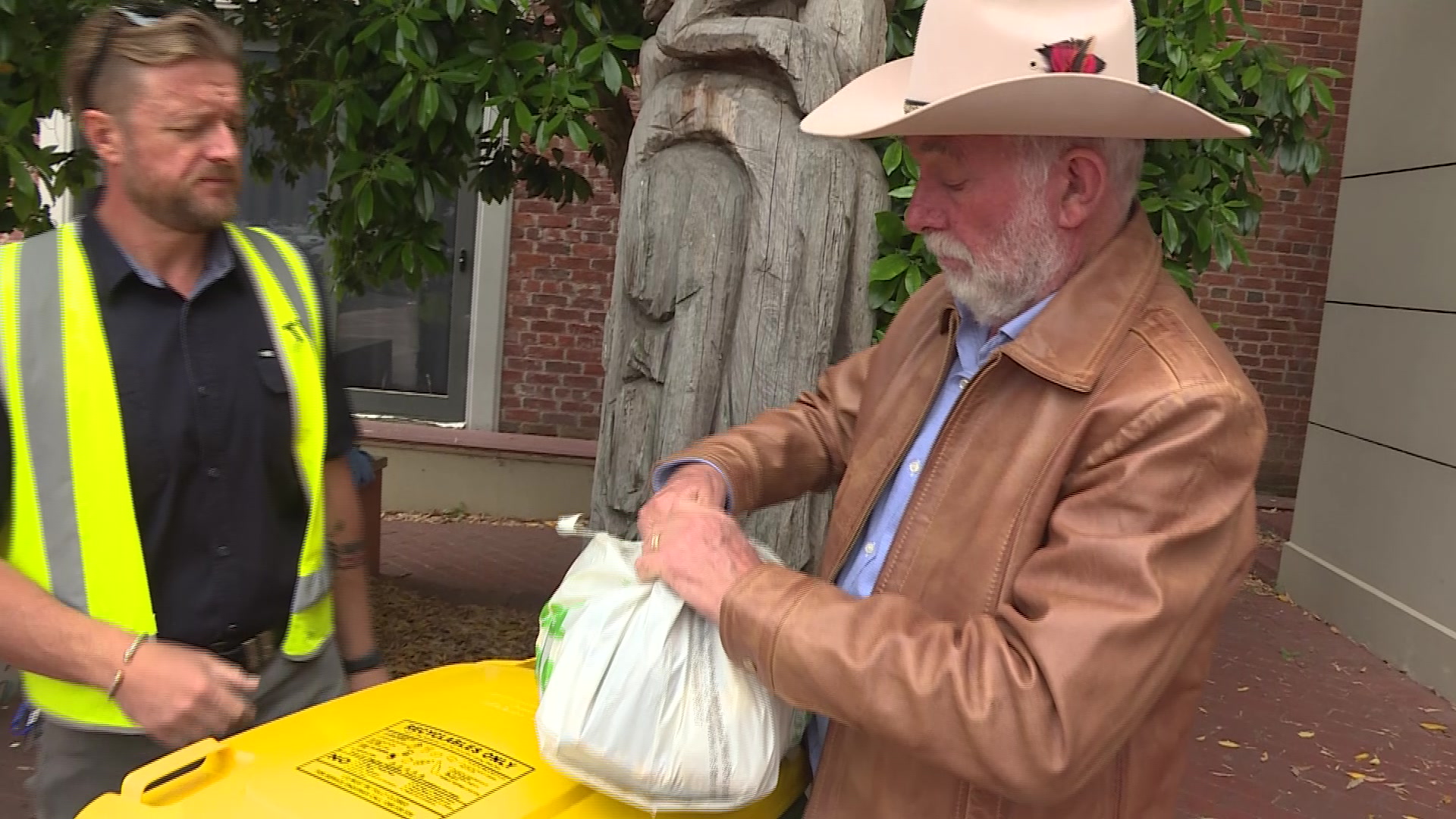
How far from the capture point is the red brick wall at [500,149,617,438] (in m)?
8.97

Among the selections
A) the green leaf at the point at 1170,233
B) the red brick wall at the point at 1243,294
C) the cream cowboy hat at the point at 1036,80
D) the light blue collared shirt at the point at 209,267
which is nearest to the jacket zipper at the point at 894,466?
the cream cowboy hat at the point at 1036,80

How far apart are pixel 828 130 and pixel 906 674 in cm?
96

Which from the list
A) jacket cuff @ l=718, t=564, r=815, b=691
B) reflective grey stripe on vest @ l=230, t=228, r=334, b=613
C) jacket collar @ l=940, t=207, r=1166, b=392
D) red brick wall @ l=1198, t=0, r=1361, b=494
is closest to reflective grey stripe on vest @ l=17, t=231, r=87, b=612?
reflective grey stripe on vest @ l=230, t=228, r=334, b=613

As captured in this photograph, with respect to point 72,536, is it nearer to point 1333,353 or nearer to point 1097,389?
point 1097,389

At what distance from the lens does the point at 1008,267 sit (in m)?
1.66

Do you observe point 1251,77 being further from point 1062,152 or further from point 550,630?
point 550,630

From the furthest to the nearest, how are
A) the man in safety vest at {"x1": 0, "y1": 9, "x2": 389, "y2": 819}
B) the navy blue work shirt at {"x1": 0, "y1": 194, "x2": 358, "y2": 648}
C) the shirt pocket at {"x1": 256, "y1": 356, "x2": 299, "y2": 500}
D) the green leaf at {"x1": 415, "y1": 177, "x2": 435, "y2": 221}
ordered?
the green leaf at {"x1": 415, "y1": 177, "x2": 435, "y2": 221}, the shirt pocket at {"x1": 256, "y1": 356, "x2": 299, "y2": 500}, the navy blue work shirt at {"x1": 0, "y1": 194, "x2": 358, "y2": 648}, the man in safety vest at {"x1": 0, "y1": 9, "x2": 389, "y2": 819}

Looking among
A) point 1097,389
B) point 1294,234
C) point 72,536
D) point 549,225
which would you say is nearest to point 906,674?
point 1097,389

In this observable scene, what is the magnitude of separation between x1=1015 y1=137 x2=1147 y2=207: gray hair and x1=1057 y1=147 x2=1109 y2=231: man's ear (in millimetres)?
13

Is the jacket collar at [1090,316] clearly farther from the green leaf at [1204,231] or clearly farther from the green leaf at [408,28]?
the green leaf at [408,28]

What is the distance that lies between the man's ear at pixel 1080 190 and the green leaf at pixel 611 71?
2.52m

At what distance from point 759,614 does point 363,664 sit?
1.19 m

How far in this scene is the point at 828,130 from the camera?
6.30ft

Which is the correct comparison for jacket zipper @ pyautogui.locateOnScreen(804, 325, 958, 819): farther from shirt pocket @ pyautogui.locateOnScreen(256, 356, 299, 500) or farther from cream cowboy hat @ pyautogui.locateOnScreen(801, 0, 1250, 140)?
shirt pocket @ pyautogui.locateOnScreen(256, 356, 299, 500)
